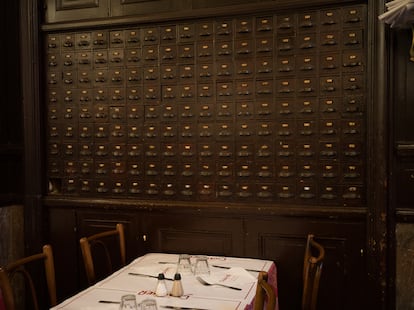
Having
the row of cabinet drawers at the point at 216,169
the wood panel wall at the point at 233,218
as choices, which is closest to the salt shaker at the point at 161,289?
the wood panel wall at the point at 233,218

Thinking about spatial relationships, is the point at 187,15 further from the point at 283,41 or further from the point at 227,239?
the point at 227,239

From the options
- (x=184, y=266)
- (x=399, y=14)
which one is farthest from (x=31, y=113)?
(x=399, y=14)

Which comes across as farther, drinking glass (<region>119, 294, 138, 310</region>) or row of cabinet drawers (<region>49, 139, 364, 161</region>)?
row of cabinet drawers (<region>49, 139, 364, 161</region>)

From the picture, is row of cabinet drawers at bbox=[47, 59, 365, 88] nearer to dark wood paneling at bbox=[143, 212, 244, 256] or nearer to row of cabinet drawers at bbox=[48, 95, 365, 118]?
row of cabinet drawers at bbox=[48, 95, 365, 118]

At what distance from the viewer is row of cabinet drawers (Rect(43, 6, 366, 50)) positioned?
3020 millimetres

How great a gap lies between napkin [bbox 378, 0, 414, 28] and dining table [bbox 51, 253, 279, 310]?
1.60 meters

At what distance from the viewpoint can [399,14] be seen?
101 inches

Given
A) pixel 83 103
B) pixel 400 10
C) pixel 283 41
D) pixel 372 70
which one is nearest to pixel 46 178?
pixel 83 103

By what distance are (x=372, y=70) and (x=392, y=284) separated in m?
1.40

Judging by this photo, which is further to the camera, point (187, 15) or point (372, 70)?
point (187, 15)

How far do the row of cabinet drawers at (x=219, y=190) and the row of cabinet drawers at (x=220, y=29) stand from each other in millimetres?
1064

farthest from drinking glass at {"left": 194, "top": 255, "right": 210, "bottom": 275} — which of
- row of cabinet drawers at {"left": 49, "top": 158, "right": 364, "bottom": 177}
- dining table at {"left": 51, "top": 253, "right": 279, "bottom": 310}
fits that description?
row of cabinet drawers at {"left": 49, "top": 158, "right": 364, "bottom": 177}

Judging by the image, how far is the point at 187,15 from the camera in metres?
3.29

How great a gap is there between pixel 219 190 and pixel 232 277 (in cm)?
103
